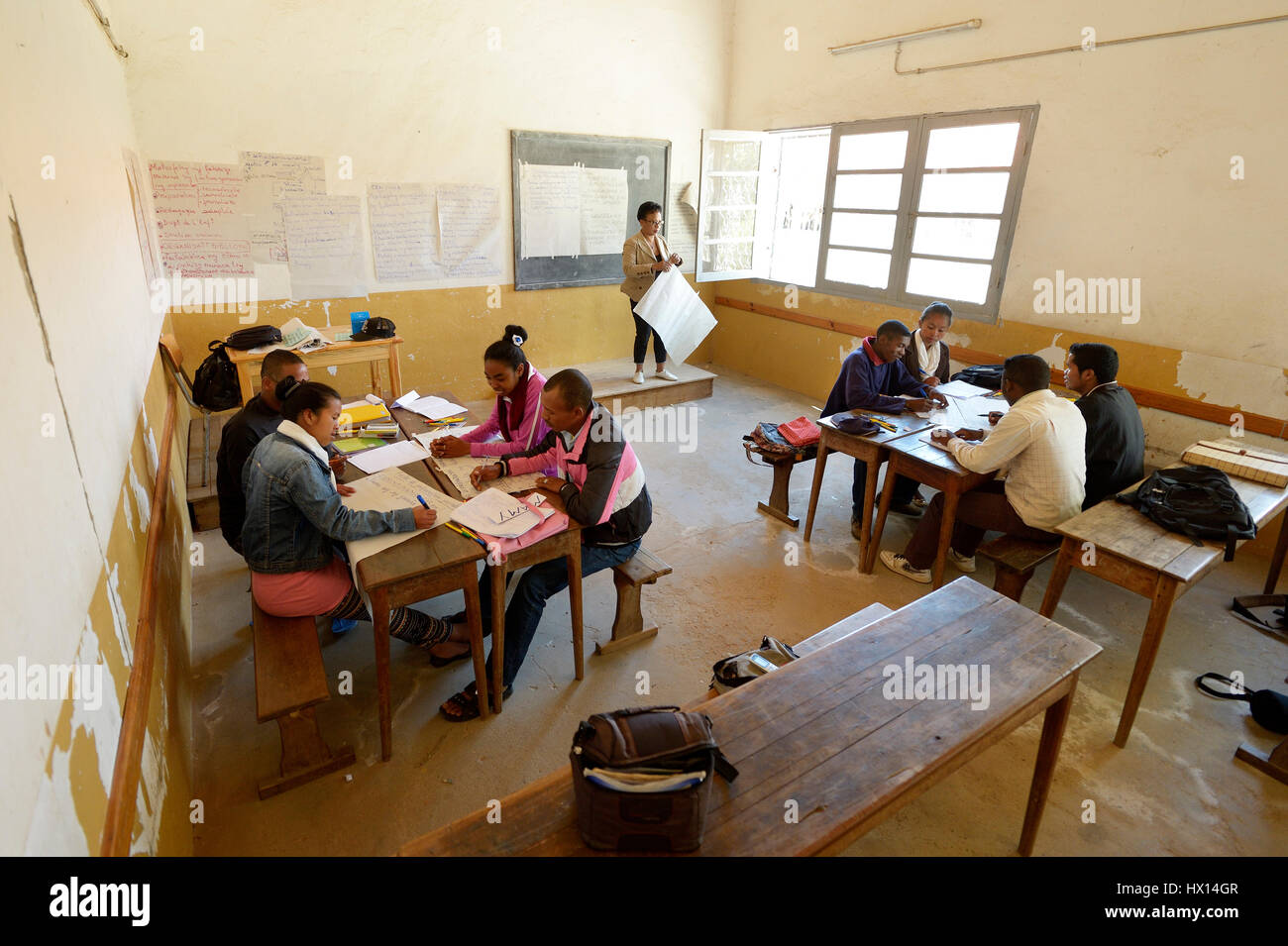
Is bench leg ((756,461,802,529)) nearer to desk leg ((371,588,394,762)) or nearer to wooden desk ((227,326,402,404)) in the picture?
desk leg ((371,588,394,762))

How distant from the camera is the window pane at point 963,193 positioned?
16.4 feet

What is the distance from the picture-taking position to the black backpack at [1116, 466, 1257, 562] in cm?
262

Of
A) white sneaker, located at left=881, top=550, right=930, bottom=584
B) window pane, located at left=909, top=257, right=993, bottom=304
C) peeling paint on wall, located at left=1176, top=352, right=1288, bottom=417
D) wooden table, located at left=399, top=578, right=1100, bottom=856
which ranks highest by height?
Result: window pane, located at left=909, top=257, right=993, bottom=304

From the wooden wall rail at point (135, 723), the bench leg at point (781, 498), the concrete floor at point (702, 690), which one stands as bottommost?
the concrete floor at point (702, 690)

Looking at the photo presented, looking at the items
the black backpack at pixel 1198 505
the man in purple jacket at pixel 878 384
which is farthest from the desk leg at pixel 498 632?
the black backpack at pixel 1198 505

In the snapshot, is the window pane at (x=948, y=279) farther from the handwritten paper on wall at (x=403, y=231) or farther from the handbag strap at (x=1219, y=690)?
the handwritten paper on wall at (x=403, y=231)

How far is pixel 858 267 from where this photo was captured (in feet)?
20.3

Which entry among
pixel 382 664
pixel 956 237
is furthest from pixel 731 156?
pixel 382 664

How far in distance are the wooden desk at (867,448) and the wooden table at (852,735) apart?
56.3 inches

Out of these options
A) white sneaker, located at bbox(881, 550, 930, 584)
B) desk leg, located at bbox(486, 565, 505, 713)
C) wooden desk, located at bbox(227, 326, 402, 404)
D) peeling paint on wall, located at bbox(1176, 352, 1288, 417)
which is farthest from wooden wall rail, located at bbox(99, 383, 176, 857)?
peeling paint on wall, located at bbox(1176, 352, 1288, 417)

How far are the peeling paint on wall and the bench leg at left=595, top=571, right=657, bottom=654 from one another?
12.1 feet

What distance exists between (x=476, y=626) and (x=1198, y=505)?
2.90m

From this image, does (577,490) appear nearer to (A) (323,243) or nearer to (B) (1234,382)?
(A) (323,243)

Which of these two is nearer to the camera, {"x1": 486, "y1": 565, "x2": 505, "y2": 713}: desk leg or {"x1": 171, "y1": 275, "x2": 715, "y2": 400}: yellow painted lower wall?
{"x1": 486, "y1": 565, "x2": 505, "y2": 713}: desk leg
